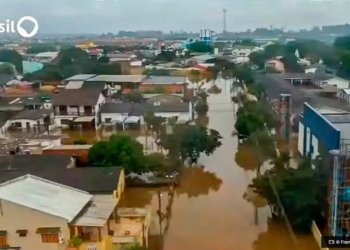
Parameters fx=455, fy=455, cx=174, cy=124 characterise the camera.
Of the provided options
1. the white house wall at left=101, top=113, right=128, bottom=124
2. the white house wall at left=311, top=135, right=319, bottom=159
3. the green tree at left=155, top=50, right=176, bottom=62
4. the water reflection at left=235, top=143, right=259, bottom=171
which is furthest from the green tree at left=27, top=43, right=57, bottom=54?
the white house wall at left=311, top=135, right=319, bottom=159

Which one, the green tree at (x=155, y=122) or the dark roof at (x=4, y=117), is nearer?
the green tree at (x=155, y=122)

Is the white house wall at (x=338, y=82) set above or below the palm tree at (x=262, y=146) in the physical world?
above

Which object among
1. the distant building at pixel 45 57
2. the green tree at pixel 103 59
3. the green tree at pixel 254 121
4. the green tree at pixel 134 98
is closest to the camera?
the green tree at pixel 254 121

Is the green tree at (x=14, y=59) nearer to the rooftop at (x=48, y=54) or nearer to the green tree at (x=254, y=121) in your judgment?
the rooftop at (x=48, y=54)

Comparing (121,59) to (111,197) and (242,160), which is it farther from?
(111,197)

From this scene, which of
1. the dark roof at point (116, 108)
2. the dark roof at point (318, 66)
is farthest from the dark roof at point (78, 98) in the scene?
the dark roof at point (318, 66)

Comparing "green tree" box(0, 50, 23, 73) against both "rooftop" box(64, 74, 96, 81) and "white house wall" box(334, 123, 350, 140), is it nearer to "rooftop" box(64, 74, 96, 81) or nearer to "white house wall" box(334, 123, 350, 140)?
"rooftop" box(64, 74, 96, 81)

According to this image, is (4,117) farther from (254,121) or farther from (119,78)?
(254,121)
